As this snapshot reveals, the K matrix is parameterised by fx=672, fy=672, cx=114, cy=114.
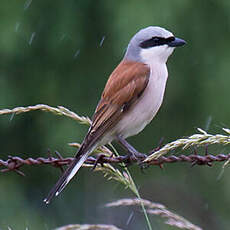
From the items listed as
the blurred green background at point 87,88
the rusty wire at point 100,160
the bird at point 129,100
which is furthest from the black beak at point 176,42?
the blurred green background at point 87,88

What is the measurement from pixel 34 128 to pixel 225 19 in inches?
104

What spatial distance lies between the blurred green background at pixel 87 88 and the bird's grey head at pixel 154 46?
8.81ft

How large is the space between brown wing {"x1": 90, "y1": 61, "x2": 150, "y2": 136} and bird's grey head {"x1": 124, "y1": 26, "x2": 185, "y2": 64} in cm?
15

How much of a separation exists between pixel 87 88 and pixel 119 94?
14.5 ft

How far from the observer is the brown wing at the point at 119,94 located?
12.2 feet

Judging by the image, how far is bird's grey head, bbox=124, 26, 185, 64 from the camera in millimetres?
4062

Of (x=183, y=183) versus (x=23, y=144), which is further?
(x=23, y=144)

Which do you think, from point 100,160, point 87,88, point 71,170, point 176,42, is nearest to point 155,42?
point 176,42

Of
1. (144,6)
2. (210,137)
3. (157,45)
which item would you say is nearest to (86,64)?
(144,6)

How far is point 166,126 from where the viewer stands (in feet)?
26.8

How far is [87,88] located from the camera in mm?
8195

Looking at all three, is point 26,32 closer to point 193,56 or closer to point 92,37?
point 92,37

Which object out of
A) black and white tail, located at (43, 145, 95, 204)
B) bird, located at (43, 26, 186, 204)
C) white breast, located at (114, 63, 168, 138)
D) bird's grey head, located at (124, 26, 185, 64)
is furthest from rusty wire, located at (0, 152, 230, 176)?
bird's grey head, located at (124, 26, 185, 64)

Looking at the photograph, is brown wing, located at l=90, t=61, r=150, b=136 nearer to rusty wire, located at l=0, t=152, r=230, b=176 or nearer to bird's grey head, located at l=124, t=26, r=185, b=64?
bird's grey head, located at l=124, t=26, r=185, b=64
